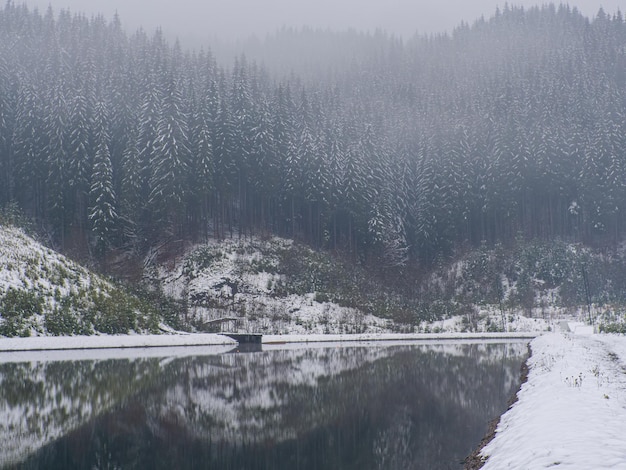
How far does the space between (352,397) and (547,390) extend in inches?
288

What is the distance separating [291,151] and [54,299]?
164 feet

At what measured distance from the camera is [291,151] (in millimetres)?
92375

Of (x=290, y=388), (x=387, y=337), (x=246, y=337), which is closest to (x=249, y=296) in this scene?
(x=246, y=337)

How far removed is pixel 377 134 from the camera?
353 ft

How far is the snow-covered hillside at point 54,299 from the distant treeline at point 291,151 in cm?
1669

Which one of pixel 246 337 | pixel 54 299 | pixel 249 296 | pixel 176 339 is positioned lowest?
pixel 246 337

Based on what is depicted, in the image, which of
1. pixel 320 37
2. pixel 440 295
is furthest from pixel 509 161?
pixel 320 37

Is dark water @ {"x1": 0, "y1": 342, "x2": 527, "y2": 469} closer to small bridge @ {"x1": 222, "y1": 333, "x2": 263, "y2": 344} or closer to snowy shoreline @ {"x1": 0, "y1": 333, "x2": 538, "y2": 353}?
snowy shoreline @ {"x1": 0, "y1": 333, "x2": 538, "y2": 353}

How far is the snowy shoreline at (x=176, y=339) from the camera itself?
4438cm

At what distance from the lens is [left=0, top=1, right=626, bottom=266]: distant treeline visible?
78.8 metres

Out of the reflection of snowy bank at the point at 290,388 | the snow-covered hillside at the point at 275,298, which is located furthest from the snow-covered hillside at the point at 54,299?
the reflection of snowy bank at the point at 290,388

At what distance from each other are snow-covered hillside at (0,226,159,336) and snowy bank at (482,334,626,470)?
130ft

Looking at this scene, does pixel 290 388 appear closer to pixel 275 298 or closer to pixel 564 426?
pixel 564 426

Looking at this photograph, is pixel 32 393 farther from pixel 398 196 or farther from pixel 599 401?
pixel 398 196
